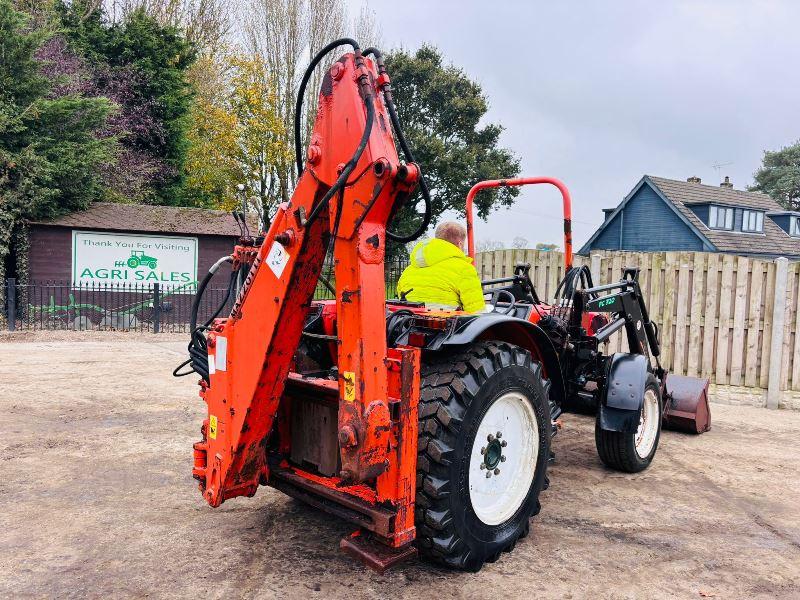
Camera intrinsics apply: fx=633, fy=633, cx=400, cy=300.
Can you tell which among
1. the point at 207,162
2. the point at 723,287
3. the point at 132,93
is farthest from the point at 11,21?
the point at 723,287

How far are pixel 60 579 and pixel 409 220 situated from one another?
73.5ft

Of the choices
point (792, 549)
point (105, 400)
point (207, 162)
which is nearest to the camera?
point (792, 549)

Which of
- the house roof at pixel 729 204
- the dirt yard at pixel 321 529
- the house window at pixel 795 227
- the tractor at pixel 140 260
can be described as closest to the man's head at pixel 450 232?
the dirt yard at pixel 321 529

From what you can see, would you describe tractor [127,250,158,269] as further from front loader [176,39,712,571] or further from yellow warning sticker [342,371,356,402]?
yellow warning sticker [342,371,356,402]

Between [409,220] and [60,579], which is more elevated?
[409,220]

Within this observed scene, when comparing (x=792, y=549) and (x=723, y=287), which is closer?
(x=792, y=549)

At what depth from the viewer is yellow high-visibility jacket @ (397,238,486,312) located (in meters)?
3.80

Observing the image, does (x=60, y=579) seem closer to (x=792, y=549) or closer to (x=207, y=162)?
(x=792, y=549)

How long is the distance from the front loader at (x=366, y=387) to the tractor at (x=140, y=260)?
13.2 meters

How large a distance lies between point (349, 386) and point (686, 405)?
4689 mm

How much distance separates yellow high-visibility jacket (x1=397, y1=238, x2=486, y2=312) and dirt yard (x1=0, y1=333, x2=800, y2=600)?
1.43 metres

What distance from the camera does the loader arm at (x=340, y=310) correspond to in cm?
271

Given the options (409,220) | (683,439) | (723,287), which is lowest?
(683,439)

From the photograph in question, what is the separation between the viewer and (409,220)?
81.8ft
